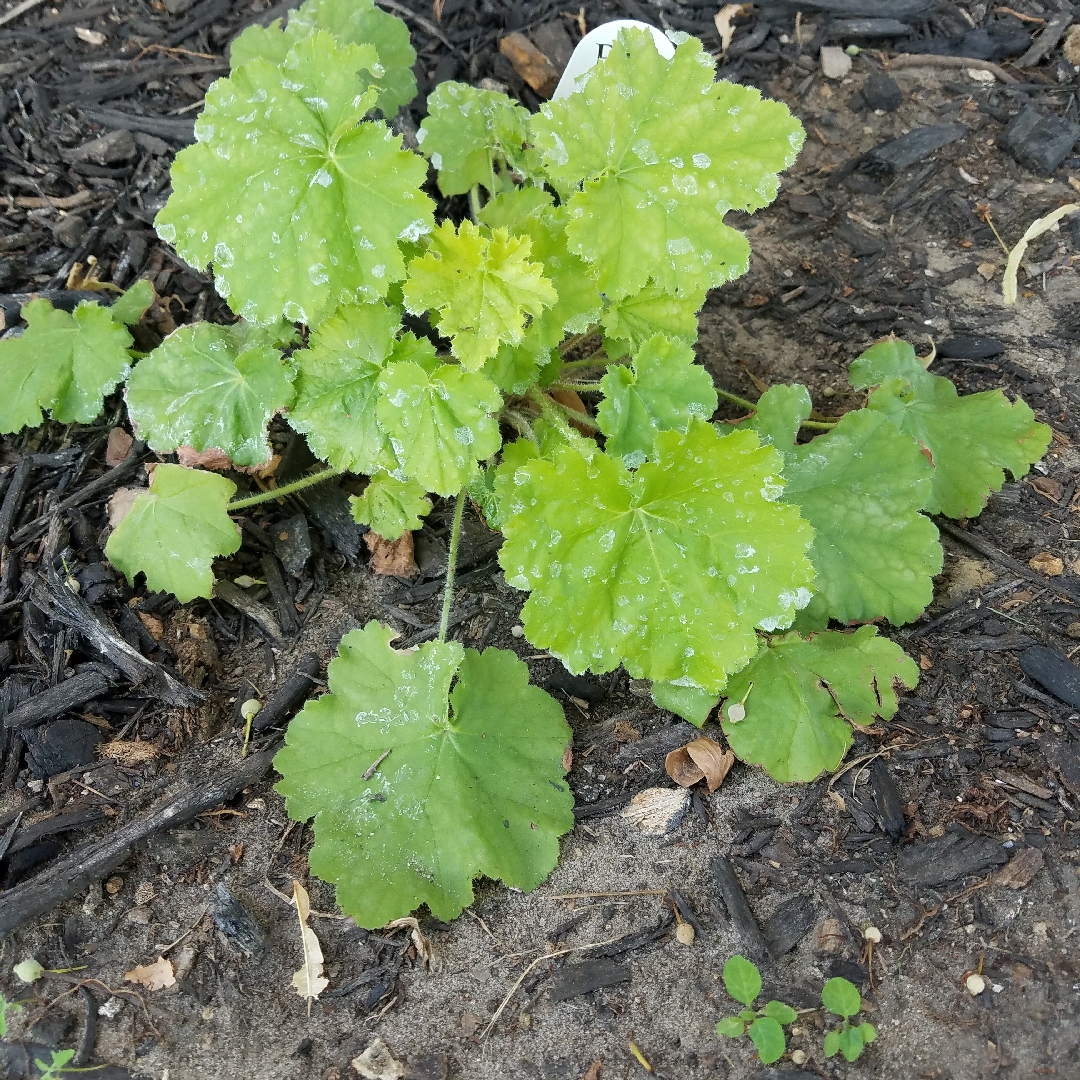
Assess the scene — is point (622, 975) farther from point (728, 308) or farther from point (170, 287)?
point (170, 287)

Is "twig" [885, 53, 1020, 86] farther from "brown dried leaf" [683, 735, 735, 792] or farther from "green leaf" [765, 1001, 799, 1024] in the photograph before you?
"green leaf" [765, 1001, 799, 1024]

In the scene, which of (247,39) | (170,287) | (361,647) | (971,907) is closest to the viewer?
(971,907)

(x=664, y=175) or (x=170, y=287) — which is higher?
(x=664, y=175)

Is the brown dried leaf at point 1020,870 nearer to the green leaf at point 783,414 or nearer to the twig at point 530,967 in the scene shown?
the twig at point 530,967

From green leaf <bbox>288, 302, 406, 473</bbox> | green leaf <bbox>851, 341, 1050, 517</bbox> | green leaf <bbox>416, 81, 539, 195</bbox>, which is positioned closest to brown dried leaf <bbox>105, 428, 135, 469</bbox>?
green leaf <bbox>288, 302, 406, 473</bbox>

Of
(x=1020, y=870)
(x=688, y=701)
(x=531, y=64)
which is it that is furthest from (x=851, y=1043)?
(x=531, y=64)

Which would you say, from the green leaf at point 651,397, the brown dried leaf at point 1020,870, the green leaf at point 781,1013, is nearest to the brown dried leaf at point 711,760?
the green leaf at point 781,1013

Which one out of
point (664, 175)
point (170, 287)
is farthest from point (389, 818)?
point (170, 287)
